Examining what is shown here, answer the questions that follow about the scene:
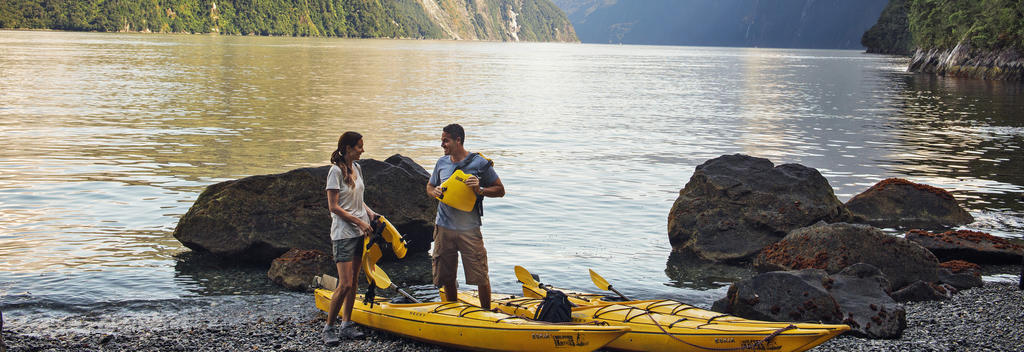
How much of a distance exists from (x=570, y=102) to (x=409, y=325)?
1830 inches

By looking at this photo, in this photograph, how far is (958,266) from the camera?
14141 mm

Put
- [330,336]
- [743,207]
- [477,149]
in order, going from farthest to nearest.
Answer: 1. [477,149]
2. [743,207]
3. [330,336]

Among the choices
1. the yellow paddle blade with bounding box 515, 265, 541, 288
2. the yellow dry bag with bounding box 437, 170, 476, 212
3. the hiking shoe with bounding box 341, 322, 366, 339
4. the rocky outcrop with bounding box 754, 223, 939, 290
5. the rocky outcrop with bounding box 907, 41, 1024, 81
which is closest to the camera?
the yellow dry bag with bounding box 437, 170, 476, 212

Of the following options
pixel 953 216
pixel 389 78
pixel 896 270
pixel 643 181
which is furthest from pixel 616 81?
pixel 896 270

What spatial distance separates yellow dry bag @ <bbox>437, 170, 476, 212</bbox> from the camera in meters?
9.71

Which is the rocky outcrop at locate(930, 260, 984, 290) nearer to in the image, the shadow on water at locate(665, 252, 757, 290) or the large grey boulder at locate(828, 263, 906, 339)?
the large grey boulder at locate(828, 263, 906, 339)

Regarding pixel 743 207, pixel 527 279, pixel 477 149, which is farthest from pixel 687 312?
pixel 477 149

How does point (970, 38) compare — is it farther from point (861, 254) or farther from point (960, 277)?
point (861, 254)

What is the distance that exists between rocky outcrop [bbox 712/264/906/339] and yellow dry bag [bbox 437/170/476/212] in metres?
3.68

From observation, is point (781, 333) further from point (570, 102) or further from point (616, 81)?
point (616, 81)

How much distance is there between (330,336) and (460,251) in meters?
1.79

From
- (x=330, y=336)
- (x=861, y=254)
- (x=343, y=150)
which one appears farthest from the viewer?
(x=861, y=254)

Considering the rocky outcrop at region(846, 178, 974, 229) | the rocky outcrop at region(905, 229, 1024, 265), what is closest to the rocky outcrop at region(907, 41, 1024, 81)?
the rocky outcrop at region(846, 178, 974, 229)

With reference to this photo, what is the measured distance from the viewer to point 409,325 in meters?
10.1
